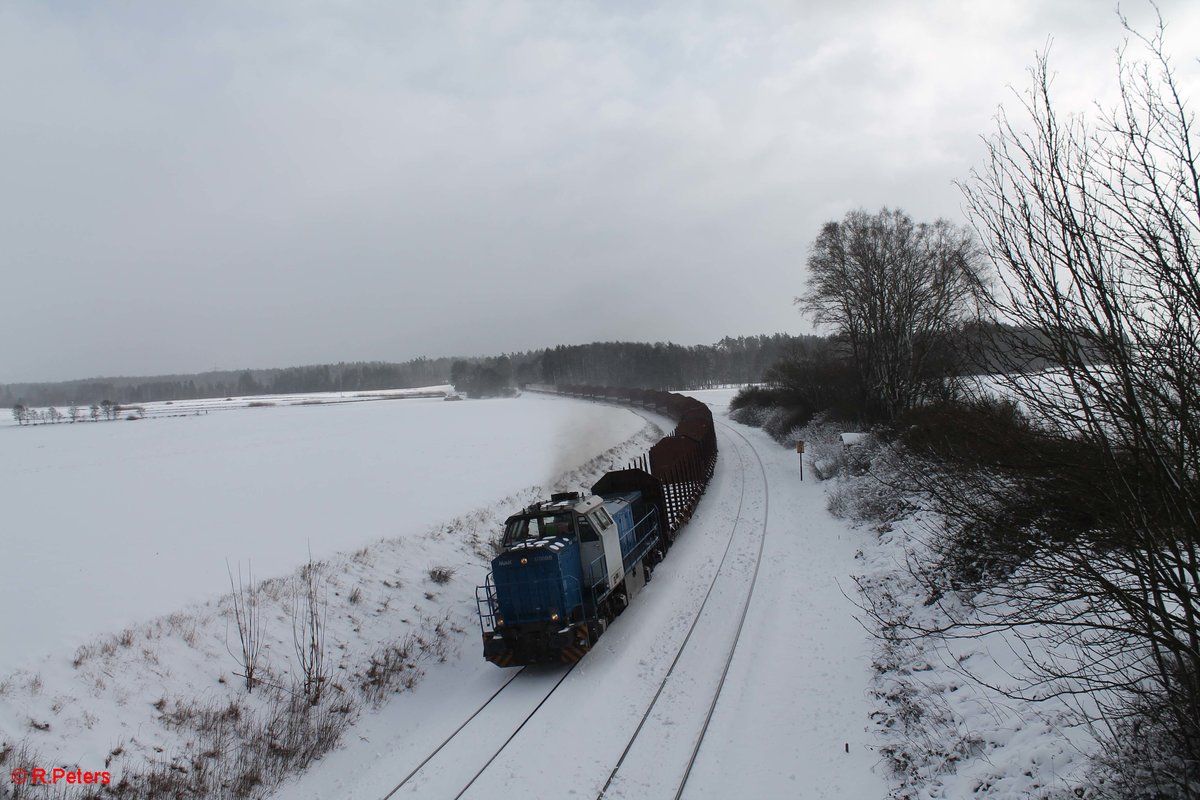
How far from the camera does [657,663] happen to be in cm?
1129

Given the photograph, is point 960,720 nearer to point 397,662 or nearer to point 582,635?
point 582,635

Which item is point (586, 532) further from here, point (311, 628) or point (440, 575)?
point (311, 628)

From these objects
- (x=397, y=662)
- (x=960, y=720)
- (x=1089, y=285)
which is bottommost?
(x=397, y=662)

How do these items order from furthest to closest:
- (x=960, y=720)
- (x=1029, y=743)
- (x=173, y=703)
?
(x=173, y=703) < (x=960, y=720) < (x=1029, y=743)

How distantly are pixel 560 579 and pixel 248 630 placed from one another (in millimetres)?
5623

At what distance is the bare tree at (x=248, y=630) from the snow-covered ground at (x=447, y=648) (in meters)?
0.21

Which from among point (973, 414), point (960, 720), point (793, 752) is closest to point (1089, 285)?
point (973, 414)

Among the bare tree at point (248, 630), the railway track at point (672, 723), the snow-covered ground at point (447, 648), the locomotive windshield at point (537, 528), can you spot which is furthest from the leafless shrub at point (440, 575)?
the railway track at point (672, 723)

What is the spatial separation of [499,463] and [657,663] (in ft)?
76.9

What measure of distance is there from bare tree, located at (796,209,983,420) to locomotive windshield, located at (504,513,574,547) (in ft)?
65.8

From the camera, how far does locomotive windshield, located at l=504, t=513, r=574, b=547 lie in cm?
1278

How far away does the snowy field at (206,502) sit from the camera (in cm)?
1266

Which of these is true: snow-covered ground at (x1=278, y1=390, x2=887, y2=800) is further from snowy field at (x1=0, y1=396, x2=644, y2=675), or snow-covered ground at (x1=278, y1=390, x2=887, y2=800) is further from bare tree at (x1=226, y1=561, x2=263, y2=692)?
snowy field at (x1=0, y1=396, x2=644, y2=675)

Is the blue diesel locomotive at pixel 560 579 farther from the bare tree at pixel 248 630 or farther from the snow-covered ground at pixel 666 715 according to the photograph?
the bare tree at pixel 248 630
